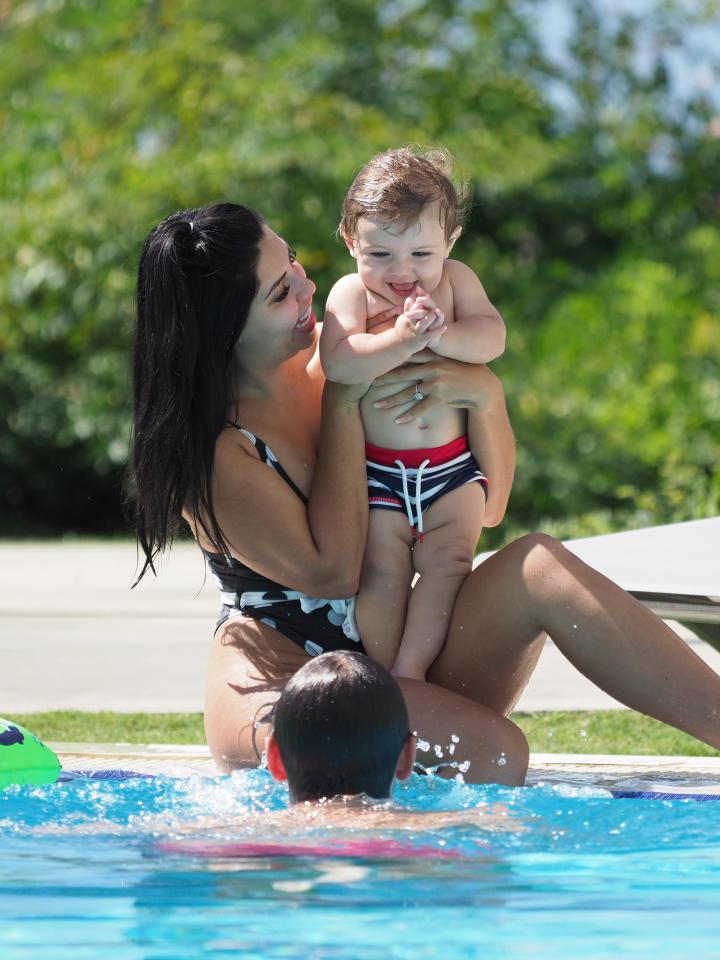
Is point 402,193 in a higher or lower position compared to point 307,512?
higher

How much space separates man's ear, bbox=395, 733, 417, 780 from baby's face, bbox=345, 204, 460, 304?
3.96 ft

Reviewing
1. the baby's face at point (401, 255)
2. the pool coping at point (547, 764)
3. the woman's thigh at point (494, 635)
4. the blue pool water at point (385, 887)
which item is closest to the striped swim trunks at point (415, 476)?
the woman's thigh at point (494, 635)

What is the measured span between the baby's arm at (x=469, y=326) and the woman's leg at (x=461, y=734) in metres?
0.78

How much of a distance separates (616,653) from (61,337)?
11361 millimetres

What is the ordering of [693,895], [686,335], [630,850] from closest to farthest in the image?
1. [693,895]
2. [630,850]
3. [686,335]

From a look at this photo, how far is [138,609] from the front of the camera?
347 inches

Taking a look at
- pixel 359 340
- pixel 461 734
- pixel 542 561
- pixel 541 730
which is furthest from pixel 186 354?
pixel 541 730

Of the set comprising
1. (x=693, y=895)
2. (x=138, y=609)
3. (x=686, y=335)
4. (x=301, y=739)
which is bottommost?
(x=138, y=609)

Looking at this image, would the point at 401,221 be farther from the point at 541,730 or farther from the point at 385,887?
the point at 541,730

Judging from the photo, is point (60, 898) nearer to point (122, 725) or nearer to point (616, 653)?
point (616, 653)

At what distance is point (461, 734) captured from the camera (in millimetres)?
3496

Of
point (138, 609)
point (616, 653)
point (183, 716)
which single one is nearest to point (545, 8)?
point (138, 609)

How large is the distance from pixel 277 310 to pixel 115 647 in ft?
12.7

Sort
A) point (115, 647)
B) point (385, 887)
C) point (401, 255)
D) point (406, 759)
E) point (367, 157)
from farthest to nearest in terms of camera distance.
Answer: point (367, 157), point (115, 647), point (401, 255), point (406, 759), point (385, 887)
